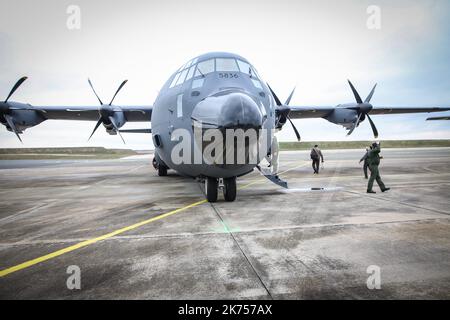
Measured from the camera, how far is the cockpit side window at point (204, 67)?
284 inches

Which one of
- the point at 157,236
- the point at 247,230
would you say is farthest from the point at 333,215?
the point at 157,236

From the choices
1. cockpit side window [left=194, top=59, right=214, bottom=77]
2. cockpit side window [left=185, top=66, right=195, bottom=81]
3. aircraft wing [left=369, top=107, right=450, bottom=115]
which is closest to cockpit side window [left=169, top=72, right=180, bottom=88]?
cockpit side window [left=185, top=66, right=195, bottom=81]

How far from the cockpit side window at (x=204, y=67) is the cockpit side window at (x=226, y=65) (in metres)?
0.17

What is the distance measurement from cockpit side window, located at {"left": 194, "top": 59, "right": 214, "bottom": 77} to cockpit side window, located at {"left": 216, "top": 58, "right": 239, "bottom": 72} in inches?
6.6

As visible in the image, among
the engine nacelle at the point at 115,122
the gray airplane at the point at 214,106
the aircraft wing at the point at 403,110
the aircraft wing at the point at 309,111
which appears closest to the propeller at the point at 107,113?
the engine nacelle at the point at 115,122

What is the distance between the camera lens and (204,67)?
736 cm

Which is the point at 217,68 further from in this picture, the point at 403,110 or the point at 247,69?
the point at 403,110

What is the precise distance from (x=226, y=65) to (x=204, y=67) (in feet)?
1.97

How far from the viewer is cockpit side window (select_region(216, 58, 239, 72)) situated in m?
7.18

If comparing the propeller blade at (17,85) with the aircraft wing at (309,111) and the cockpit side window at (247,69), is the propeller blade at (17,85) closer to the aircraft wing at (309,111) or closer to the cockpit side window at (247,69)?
the cockpit side window at (247,69)

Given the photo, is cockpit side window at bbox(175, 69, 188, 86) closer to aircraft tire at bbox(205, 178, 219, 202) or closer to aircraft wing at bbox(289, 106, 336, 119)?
aircraft tire at bbox(205, 178, 219, 202)
